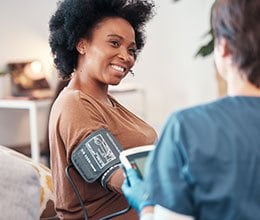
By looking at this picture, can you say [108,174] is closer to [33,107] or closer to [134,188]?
[134,188]

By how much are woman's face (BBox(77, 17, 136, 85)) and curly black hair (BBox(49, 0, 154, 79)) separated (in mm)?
26

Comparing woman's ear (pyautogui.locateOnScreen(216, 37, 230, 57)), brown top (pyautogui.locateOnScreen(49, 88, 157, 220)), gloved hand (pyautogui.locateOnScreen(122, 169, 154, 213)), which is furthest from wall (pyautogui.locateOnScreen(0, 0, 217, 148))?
woman's ear (pyautogui.locateOnScreen(216, 37, 230, 57))

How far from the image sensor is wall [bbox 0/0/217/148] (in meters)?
4.23

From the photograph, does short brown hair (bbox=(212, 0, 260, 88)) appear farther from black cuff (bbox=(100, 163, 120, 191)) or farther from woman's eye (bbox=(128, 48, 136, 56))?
woman's eye (bbox=(128, 48, 136, 56))

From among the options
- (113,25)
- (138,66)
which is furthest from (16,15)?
(113,25)

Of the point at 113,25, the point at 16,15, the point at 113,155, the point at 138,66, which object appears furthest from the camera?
the point at 138,66

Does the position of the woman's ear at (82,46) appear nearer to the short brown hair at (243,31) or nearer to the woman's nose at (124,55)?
the woman's nose at (124,55)

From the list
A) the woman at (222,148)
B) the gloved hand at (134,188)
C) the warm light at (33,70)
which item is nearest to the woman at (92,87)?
the gloved hand at (134,188)

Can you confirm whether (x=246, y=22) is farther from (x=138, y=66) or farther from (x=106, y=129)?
(x=138, y=66)

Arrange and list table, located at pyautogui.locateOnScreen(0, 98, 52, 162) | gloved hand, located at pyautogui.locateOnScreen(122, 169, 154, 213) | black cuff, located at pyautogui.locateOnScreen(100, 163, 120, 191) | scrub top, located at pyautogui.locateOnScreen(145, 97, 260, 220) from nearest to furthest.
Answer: scrub top, located at pyautogui.locateOnScreen(145, 97, 260, 220) → gloved hand, located at pyautogui.locateOnScreen(122, 169, 154, 213) → black cuff, located at pyautogui.locateOnScreen(100, 163, 120, 191) → table, located at pyautogui.locateOnScreen(0, 98, 52, 162)

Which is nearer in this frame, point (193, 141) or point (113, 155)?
point (193, 141)

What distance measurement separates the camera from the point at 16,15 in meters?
4.21

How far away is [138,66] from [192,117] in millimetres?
3831

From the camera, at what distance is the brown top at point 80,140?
53.6 inches
